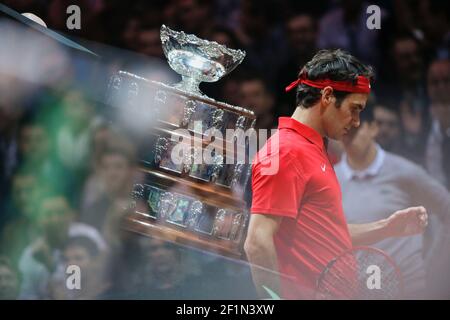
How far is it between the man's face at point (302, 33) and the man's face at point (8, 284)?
4.00 ft

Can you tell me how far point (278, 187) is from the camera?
7.53 ft

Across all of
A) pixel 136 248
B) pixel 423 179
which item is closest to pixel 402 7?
pixel 423 179

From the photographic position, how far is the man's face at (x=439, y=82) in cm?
296

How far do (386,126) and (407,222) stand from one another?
40cm

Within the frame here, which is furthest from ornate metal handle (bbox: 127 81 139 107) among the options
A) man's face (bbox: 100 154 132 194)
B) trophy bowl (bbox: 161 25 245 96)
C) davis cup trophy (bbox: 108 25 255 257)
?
man's face (bbox: 100 154 132 194)

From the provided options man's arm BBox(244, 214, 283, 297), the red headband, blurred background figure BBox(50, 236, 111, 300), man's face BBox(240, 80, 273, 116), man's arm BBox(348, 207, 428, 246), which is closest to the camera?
man's arm BBox(244, 214, 283, 297)

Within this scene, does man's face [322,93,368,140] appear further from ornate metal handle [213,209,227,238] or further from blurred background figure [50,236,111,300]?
blurred background figure [50,236,111,300]

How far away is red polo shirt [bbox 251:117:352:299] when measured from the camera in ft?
7.56

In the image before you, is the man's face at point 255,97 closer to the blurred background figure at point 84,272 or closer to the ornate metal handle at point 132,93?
the ornate metal handle at point 132,93

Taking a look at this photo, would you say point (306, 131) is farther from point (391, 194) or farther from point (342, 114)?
point (391, 194)

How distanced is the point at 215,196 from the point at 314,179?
0.29 meters

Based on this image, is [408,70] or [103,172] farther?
[408,70]
